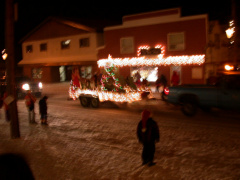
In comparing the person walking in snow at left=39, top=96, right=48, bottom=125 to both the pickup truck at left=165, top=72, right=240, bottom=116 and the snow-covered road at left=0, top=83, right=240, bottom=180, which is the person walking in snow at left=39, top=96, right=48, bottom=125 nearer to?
the snow-covered road at left=0, top=83, right=240, bottom=180

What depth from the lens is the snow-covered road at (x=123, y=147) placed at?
6004 mm

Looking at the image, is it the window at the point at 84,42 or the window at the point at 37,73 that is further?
the window at the point at 37,73

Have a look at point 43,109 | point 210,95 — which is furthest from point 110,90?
point 210,95

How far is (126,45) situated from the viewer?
28.3 metres

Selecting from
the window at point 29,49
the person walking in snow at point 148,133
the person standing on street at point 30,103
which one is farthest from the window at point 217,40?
the window at point 29,49

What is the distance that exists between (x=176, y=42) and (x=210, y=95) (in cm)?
1501

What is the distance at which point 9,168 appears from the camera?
267 cm

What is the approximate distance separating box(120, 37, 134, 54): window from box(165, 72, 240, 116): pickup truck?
15956mm

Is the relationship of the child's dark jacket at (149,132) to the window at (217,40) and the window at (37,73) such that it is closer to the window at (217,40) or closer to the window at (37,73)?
the window at (217,40)

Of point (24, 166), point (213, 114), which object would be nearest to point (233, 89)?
point (213, 114)

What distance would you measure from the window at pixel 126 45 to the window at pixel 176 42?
3973mm

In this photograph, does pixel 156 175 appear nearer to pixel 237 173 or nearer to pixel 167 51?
pixel 237 173

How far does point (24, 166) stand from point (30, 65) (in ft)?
120

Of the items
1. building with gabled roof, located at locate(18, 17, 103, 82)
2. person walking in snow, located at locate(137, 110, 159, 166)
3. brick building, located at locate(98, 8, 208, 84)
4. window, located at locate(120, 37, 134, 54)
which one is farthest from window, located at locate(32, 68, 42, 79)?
person walking in snow, located at locate(137, 110, 159, 166)
